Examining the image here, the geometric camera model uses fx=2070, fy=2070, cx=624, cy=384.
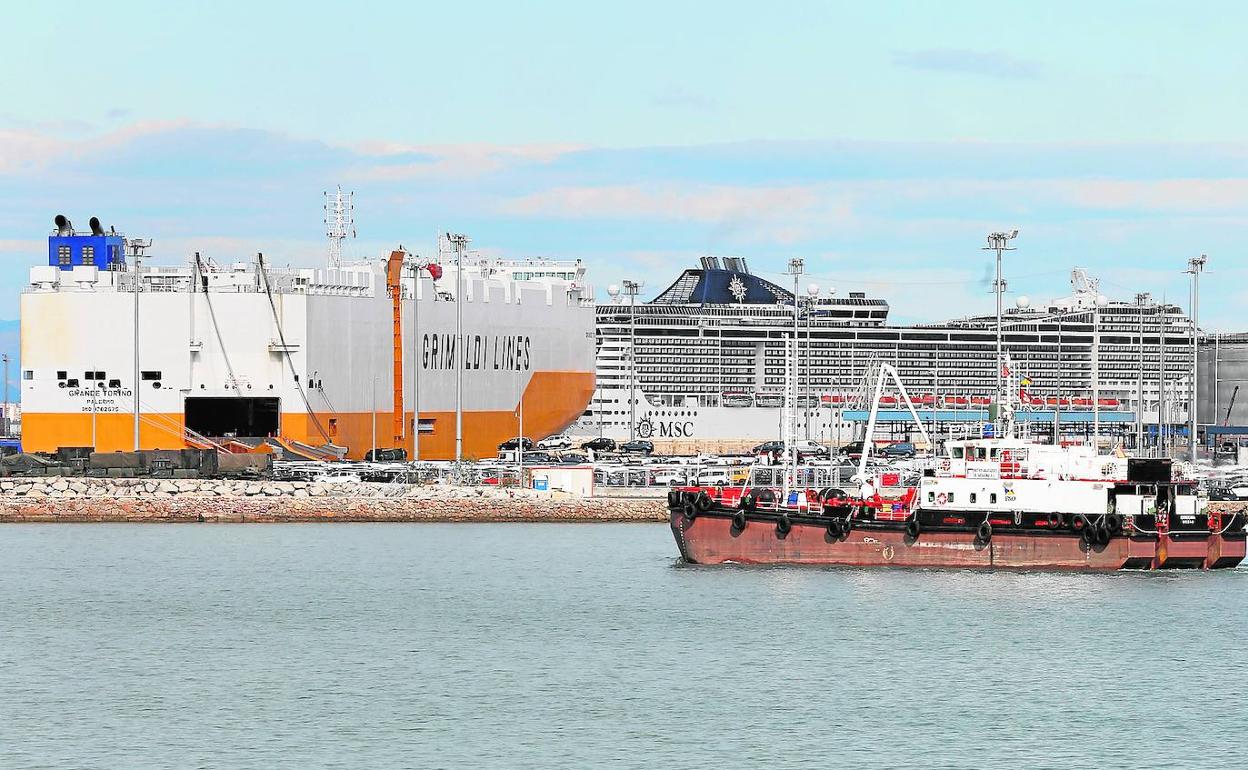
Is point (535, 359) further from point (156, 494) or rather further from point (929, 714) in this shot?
point (929, 714)

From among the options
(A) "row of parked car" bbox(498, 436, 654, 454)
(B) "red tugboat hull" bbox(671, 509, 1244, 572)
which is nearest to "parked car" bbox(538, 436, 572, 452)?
(A) "row of parked car" bbox(498, 436, 654, 454)

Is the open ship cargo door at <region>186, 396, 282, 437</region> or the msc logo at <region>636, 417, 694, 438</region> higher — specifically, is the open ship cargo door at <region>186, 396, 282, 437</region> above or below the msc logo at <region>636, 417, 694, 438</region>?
above

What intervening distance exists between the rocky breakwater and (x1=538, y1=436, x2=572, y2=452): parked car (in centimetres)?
3269

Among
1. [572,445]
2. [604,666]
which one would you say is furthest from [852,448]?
[604,666]

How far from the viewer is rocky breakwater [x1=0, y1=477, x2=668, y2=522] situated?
6066cm

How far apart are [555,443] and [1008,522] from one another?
60.0 m

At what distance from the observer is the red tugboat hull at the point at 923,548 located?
43.6 meters

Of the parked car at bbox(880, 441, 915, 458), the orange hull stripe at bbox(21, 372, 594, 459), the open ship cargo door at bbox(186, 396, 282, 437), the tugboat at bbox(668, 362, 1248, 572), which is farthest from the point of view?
the parked car at bbox(880, 441, 915, 458)

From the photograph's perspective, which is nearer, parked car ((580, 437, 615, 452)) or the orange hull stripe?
the orange hull stripe

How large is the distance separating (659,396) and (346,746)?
8942 centimetres

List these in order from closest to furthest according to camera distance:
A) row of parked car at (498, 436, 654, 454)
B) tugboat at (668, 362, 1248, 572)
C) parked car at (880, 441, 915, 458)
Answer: tugboat at (668, 362, 1248, 572)
parked car at (880, 441, 915, 458)
row of parked car at (498, 436, 654, 454)

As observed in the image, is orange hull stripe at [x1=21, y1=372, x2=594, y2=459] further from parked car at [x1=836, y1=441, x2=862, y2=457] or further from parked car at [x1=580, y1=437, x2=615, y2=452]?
parked car at [x1=836, y1=441, x2=862, y2=457]

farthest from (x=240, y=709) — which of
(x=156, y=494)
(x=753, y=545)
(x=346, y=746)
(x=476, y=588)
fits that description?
(x=156, y=494)

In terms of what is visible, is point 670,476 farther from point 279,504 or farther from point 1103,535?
point 1103,535
